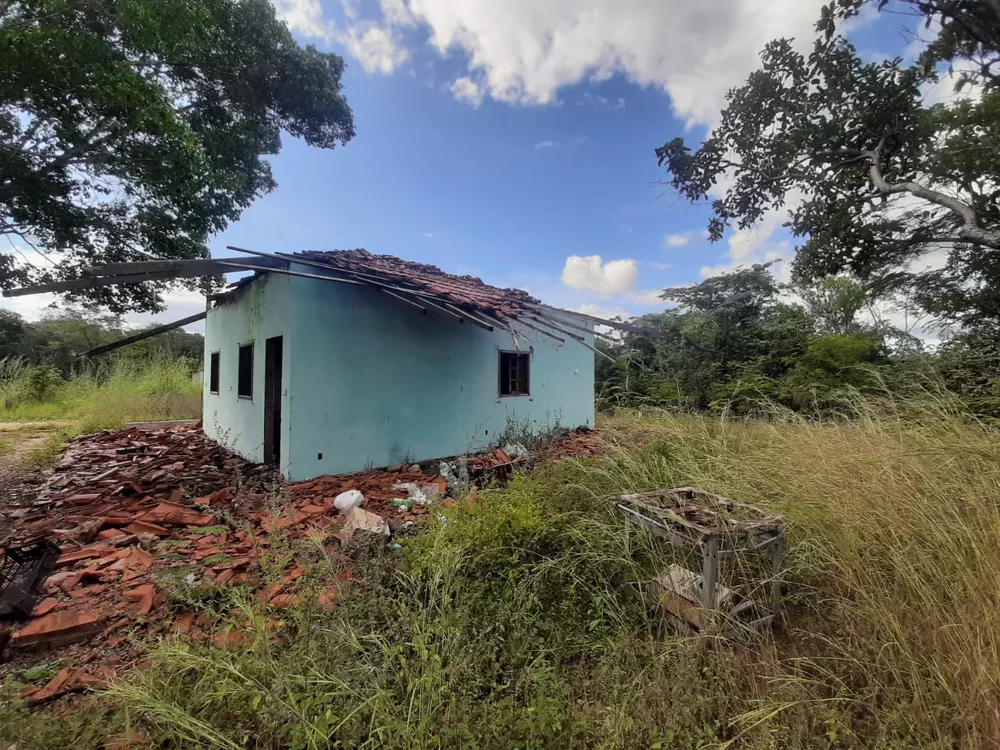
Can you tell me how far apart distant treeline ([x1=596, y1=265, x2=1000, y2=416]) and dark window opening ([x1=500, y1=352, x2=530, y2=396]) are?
324 centimetres

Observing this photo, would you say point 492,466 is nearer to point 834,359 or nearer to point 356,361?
point 356,361

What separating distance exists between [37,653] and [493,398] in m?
5.74

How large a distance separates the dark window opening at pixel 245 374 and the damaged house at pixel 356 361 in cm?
3

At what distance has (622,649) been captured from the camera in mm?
2074

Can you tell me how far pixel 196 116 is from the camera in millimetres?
7027

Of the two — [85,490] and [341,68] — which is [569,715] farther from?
[341,68]

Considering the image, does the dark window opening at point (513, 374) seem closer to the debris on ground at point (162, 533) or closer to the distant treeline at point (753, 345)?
the debris on ground at point (162, 533)

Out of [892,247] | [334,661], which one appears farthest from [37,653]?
[892,247]

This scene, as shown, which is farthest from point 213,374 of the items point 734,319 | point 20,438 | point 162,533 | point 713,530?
point 734,319

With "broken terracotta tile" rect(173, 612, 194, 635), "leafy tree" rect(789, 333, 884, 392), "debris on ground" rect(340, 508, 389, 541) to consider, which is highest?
"leafy tree" rect(789, 333, 884, 392)

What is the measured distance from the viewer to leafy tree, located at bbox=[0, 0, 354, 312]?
4199mm

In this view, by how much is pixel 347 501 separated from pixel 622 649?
10.2ft

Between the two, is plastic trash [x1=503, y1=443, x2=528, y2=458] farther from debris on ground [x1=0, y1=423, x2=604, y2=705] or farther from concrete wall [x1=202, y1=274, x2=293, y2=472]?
concrete wall [x1=202, y1=274, x2=293, y2=472]

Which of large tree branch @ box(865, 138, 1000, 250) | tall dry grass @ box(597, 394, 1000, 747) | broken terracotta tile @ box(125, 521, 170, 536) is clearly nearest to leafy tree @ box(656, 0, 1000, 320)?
large tree branch @ box(865, 138, 1000, 250)
